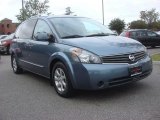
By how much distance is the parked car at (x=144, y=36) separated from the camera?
852 inches

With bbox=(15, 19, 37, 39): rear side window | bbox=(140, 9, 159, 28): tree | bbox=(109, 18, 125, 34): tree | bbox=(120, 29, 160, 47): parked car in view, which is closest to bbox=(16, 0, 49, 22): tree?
bbox=(109, 18, 125, 34): tree

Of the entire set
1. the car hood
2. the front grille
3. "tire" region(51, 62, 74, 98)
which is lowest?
"tire" region(51, 62, 74, 98)

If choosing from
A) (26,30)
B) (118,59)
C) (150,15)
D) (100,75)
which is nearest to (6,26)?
(150,15)

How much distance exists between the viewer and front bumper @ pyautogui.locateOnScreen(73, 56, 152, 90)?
18.6ft

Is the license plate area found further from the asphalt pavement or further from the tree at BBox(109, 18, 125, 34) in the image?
the tree at BBox(109, 18, 125, 34)

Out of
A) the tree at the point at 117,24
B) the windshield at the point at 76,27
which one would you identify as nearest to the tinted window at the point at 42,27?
the windshield at the point at 76,27

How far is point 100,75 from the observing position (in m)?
5.66

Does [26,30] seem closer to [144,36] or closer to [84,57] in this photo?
[84,57]

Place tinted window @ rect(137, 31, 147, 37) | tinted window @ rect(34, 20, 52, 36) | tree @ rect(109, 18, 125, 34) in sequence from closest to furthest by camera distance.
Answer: tinted window @ rect(34, 20, 52, 36) → tinted window @ rect(137, 31, 147, 37) → tree @ rect(109, 18, 125, 34)

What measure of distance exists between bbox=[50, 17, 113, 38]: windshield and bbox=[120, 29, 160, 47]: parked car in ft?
46.8

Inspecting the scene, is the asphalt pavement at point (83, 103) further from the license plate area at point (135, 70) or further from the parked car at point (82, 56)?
the license plate area at point (135, 70)

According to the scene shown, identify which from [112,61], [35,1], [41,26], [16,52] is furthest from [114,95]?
[35,1]

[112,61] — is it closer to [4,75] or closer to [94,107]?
[94,107]

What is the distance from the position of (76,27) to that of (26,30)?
6.90ft
